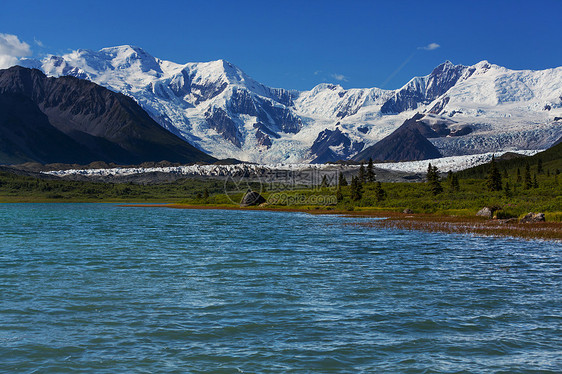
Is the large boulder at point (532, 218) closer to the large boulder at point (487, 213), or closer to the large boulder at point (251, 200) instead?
the large boulder at point (487, 213)

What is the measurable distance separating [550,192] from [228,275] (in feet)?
321

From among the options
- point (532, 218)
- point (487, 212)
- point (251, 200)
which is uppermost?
point (251, 200)

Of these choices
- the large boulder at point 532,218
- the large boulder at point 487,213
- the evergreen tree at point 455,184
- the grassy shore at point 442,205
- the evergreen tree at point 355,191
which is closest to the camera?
the grassy shore at point 442,205

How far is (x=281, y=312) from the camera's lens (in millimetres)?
21562

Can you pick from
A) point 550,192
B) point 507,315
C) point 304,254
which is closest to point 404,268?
point 304,254

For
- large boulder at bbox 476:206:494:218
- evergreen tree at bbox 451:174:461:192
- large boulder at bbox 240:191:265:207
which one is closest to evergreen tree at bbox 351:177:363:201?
evergreen tree at bbox 451:174:461:192

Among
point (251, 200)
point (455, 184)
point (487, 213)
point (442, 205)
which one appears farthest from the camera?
point (251, 200)

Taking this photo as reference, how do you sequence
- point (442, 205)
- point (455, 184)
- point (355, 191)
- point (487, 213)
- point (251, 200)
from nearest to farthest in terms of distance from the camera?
point (487, 213) → point (442, 205) → point (455, 184) → point (355, 191) → point (251, 200)

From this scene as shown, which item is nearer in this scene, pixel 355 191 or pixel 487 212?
pixel 487 212

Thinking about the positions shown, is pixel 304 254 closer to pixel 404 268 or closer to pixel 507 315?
pixel 404 268

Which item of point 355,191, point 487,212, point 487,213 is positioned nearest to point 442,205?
point 487,212

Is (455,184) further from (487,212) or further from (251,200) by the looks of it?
(251,200)

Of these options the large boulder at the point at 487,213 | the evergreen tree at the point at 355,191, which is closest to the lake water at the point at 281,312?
the large boulder at the point at 487,213

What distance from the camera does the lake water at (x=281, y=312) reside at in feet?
52.1
